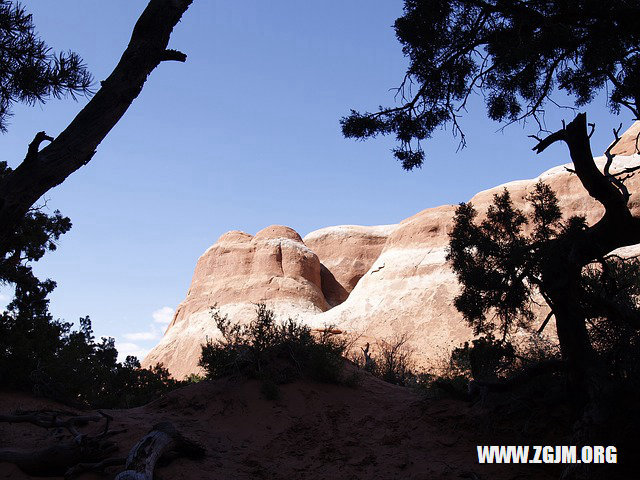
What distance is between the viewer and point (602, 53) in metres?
7.61

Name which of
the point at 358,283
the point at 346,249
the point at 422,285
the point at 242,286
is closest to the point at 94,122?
the point at 422,285

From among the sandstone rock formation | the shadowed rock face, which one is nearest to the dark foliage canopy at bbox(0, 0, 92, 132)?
the shadowed rock face

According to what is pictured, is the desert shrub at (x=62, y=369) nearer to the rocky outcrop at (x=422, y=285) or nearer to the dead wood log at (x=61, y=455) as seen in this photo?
the dead wood log at (x=61, y=455)

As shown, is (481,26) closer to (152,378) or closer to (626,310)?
(626,310)

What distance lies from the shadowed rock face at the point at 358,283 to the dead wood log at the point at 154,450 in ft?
63.9

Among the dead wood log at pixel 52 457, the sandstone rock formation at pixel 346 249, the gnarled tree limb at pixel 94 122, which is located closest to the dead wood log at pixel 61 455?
the dead wood log at pixel 52 457

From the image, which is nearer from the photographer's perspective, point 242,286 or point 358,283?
point 358,283

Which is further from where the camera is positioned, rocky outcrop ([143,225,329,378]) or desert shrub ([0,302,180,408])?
rocky outcrop ([143,225,329,378])

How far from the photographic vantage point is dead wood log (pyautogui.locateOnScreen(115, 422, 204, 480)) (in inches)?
276

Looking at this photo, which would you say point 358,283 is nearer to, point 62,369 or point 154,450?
point 62,369

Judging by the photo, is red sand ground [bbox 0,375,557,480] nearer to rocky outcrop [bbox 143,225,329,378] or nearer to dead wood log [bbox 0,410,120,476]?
dead wood log [bbox 0,410,120,476]

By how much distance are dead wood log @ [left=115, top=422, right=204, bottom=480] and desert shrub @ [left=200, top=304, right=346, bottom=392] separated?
2775mm

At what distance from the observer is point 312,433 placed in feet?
31.5

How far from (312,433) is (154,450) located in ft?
10.1
